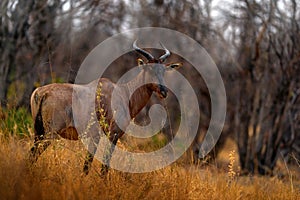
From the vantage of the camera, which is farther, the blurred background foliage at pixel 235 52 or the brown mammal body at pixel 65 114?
the blurred background foliage at pixel 235 52

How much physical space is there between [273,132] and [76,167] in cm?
799

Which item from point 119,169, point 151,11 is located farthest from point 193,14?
point 119,169

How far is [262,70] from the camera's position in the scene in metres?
12.5

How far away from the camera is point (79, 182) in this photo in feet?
15.0

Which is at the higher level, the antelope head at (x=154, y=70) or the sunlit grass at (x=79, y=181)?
the antelope head at (x=154, y=70)

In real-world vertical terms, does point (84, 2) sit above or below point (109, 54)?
above

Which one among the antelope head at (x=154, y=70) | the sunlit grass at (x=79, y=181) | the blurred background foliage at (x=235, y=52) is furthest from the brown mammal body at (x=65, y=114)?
the blurred background foliage at (x=235, y=52)

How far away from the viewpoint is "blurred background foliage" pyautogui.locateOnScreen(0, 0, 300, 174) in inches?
477

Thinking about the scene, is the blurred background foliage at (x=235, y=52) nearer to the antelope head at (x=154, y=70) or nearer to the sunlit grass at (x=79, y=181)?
the antelope head at (x=154, y=70)

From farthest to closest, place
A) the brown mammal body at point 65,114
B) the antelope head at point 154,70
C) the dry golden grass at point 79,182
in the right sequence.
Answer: the antelope head at point 154,70 → the brown mammal body at point 65,114 → the dry golden grass at point 79,182

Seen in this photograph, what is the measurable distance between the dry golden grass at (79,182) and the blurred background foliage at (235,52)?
18.3ft

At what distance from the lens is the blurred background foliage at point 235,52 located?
1211cm

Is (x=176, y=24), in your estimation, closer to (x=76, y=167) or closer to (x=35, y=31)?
(x=35, y=31)

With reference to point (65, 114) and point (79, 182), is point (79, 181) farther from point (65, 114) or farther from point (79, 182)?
point (65, 114)
